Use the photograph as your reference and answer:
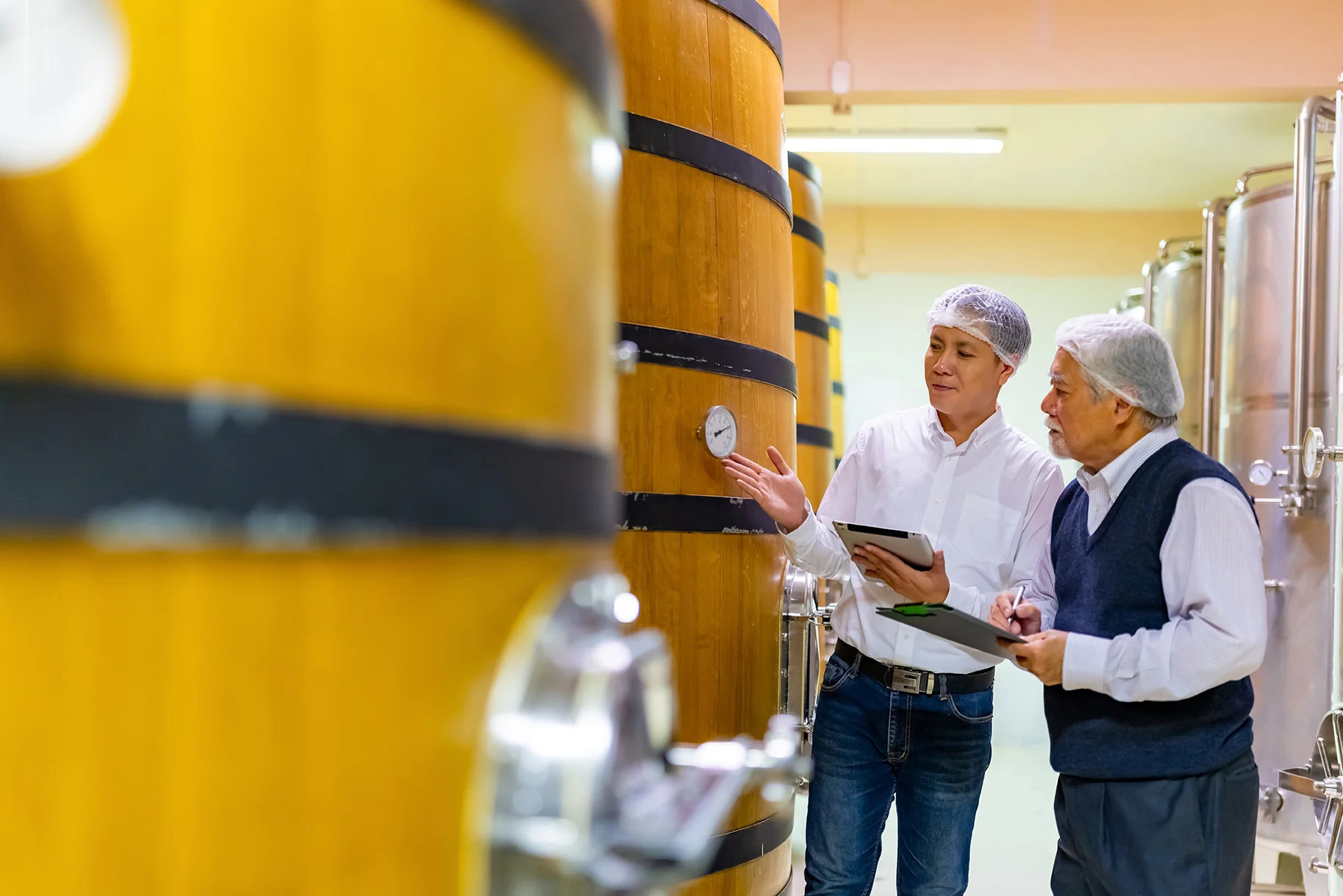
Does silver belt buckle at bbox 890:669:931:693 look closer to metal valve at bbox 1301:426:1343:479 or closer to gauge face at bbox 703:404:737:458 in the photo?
gauge face at bbox 703:404:737:458

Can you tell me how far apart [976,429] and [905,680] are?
1.96 feet

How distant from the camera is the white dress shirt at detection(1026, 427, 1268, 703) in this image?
1754 millimetres

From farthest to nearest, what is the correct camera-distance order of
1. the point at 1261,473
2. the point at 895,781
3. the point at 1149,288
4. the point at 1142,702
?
the point at 1149,288
the point at 1261,473
the point at 895,781
the point at 1142,702

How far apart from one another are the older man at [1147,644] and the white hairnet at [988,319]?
425 millimetres

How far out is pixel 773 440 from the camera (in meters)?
2.21

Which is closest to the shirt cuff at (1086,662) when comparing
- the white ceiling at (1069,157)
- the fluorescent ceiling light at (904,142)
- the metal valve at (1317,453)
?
the metal valve at (1317,453)

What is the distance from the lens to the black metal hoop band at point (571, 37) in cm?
69

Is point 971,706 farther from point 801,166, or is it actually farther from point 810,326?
point 801,166

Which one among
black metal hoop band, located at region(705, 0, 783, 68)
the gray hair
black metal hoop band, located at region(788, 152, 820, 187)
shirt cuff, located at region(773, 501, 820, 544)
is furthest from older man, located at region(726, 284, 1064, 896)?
black metal hoop band, located at region(788, 152, 820, 187)

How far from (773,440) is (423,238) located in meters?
1.63

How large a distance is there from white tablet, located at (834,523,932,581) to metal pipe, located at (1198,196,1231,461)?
3.46 metres

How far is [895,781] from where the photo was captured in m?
2.42

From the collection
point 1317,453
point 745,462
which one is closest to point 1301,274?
point 1317,453

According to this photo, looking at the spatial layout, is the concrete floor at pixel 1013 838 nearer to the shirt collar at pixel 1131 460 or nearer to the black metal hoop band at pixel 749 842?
the black metal hoop band at pixel 749 842
